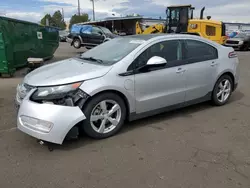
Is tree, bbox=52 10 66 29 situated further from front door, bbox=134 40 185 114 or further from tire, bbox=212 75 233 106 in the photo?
front door, bbox=134 40 185 114

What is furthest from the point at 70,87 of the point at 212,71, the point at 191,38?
the point at 212,71

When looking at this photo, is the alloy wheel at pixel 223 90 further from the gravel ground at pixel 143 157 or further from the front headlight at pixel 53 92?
the front headlight at pixel 53 92

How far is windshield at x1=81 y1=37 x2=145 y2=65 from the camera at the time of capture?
418cm

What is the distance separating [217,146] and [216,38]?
48.0ft

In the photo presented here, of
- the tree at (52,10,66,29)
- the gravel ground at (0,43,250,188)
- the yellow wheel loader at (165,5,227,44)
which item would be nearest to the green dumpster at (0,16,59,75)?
the gravel ground at (0,43,250,188)

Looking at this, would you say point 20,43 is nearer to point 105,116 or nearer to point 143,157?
point 105,116

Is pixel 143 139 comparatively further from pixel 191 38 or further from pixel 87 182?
pixel 191 38

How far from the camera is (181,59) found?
4.62 meters

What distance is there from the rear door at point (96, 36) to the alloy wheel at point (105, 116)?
14.7 meters

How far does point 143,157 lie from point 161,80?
145cm

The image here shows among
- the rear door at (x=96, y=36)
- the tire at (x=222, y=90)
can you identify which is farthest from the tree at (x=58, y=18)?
the tire at (x=222, y=90)

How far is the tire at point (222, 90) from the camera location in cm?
527

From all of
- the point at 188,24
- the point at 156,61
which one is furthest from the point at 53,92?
the point at 188,24

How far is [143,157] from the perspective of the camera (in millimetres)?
3340
